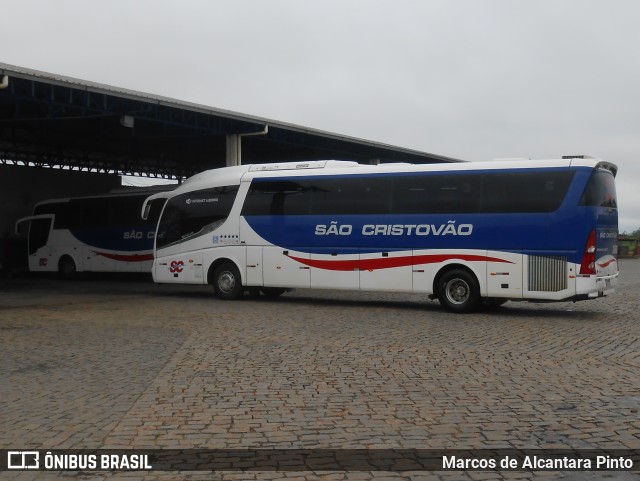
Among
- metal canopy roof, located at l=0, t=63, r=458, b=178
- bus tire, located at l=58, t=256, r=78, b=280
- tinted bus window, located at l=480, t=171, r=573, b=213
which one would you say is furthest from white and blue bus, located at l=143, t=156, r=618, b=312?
bus tire, located at l=58, t=256, r=78, b=280

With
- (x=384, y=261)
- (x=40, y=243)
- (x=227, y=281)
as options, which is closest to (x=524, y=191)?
(x=384, y=261)

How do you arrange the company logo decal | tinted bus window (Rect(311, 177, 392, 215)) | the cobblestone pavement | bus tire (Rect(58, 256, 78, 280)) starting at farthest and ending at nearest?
bus tire (Rect(58, 256, 78, 280)) → the company logo decal → tinted bus window (Rect(311, 177, 392, 215)) → the cobblestone pavement

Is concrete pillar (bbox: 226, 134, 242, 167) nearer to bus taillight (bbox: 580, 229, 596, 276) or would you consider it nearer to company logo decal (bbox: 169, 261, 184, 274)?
company logo decal (bbox: 169, 261, 184, 274)

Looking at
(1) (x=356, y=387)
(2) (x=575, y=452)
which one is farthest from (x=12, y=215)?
(2) (x=575, y=452)

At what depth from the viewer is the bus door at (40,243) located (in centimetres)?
3066

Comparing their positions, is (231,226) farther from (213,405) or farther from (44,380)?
(213,405)

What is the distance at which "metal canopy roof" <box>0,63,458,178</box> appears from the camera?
912 inches

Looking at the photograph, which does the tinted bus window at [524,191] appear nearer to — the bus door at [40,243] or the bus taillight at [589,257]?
the bus taillight at [589,257]

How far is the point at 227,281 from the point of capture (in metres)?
→ 19.0

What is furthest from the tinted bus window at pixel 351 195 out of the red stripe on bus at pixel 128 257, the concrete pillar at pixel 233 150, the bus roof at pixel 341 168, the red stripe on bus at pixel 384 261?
the red stripe on bus at pixel 128 257

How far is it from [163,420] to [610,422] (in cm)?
364

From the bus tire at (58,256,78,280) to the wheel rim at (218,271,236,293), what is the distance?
13.0 meters

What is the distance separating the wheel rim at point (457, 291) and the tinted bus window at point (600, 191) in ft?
9.53

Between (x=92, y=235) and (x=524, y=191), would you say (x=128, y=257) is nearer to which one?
(x=92, y=235)
